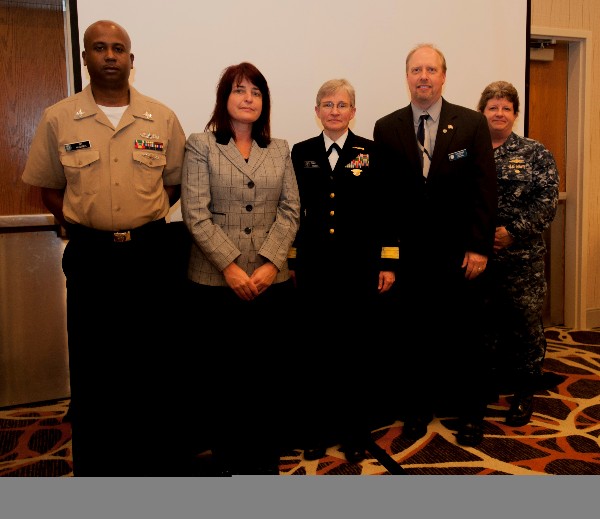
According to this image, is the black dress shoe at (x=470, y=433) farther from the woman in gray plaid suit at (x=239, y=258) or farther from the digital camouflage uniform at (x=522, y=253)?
the woman in gray plaid suit at (x=239, y=258)

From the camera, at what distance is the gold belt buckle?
6.32 feet

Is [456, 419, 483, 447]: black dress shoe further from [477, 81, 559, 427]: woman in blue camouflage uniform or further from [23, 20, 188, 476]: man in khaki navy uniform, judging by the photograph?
[23, 20, 188, 476]: man in khaki navy uniform

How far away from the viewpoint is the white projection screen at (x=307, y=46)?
287 cm

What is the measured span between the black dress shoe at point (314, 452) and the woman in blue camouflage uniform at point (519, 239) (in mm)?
936

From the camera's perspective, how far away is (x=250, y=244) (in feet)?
6.98

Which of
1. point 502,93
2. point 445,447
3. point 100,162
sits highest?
point 502,93

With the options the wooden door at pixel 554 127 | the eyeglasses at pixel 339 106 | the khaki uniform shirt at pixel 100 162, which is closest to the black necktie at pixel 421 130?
the eyeglasses at pixel 339 106

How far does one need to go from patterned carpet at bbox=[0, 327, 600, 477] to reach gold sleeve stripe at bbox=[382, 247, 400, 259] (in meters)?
0.75

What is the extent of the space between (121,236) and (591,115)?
12.7ft

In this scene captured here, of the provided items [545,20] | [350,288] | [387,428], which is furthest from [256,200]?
[545,20]

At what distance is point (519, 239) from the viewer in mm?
2758

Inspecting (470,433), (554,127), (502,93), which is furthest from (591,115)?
(470,433)

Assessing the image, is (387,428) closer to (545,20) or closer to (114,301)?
(114,301)

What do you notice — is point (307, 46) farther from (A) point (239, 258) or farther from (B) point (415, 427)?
(B) point (415, 427)
